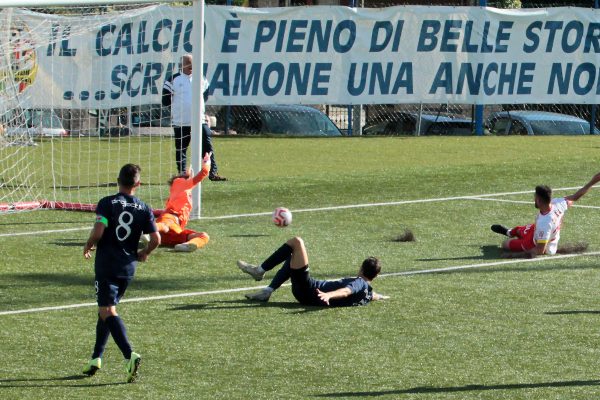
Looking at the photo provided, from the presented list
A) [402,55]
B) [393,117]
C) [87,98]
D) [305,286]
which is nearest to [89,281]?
[305,286]

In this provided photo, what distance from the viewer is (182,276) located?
13.0m

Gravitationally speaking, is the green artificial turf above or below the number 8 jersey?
below

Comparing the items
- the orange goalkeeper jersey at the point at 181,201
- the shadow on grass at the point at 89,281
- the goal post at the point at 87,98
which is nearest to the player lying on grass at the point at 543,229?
the shadow on grass at the point at 89,281

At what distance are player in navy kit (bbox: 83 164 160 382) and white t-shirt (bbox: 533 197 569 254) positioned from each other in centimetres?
639

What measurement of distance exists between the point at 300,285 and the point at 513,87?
60.7 ft

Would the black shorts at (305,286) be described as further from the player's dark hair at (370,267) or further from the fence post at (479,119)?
the fence post at (479,119)

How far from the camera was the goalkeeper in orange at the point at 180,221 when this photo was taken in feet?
47.1

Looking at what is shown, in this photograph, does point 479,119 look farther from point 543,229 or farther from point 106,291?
point 106,291

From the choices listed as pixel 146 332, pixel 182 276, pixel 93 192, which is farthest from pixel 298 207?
pixel 146 332

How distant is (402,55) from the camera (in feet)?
93.1

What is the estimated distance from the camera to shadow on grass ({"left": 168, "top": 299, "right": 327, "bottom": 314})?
11297mm

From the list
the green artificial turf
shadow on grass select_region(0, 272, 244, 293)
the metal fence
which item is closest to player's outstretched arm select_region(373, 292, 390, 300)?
the green artificial turf

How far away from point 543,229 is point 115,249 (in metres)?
6.67

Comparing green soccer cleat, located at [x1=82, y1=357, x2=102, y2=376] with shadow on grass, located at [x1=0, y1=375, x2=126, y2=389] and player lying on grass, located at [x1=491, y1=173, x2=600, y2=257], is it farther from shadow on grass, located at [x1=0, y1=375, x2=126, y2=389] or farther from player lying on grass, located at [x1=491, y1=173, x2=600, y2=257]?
player lying on grass, located at [x1=491, y1=173, x2=600, y2=257]
